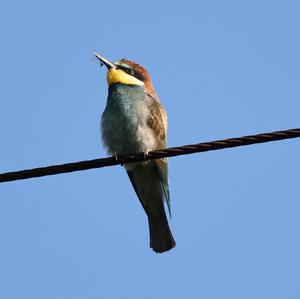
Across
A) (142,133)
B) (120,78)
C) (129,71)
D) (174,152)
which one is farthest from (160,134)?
(174,152)

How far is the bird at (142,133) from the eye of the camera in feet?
15.8

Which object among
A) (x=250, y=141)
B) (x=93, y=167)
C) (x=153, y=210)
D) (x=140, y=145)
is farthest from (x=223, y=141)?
(x=153, y=210)

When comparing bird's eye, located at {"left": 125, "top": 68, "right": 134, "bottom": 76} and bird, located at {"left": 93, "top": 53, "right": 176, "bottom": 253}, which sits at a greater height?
bird's eye, located at {"left": 125, "top": 68, "right": 134, "bottom": 76}

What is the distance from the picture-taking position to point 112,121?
4910mm

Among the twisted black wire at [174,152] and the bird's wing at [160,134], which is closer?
the twisted black wire at [174,152]

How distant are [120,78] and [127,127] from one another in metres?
0.69

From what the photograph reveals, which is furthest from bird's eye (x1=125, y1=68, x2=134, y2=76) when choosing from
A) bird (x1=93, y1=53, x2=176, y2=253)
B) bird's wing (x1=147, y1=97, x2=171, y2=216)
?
bird's wing (x1=147, y1=97, x2=171, y2=216)

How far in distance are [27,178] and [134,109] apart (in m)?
1.89

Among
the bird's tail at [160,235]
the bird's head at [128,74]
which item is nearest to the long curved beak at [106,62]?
the bird's head at [128,74]

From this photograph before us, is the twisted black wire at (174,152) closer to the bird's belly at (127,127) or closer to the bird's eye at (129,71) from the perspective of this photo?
the bird's belly at (127,127)

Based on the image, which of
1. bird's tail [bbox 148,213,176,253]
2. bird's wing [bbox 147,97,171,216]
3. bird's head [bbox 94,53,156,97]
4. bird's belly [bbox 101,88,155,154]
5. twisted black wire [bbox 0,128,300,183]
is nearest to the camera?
twisted black wire [bbox 0,128,300,183]

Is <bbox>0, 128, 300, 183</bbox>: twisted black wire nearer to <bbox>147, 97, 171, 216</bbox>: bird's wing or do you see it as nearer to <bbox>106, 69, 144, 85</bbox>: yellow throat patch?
<bbox>147, 97, 171, 216</bbox>: bird's wing

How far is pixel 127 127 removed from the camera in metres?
4.80

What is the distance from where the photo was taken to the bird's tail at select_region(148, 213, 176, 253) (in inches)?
205
